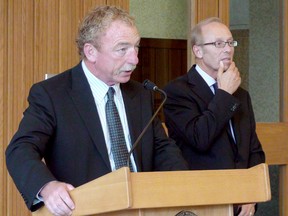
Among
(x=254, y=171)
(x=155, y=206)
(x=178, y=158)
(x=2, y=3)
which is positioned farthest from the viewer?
(x=2, y=3)

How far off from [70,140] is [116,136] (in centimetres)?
17

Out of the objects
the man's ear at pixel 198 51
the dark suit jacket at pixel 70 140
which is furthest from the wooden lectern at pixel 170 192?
the man's ear at pixel 198 51

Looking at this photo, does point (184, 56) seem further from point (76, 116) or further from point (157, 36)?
point (76, 116)

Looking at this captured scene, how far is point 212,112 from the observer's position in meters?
3.11

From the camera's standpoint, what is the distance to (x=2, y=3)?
11.8 feet

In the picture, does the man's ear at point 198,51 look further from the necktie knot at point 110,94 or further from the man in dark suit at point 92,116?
the necktie knot at point 110,94

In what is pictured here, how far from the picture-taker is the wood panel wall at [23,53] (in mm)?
3564

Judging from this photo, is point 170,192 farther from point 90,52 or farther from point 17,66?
point 17,66

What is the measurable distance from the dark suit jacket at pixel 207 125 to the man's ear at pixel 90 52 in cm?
62

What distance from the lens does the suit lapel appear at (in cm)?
257

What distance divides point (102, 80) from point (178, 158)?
0.40 m

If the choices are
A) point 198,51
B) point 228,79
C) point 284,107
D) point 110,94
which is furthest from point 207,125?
point 284,107

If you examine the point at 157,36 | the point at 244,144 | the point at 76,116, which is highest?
the point at 157,36

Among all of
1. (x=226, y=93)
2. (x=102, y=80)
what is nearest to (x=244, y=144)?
(x=226, y=93)
